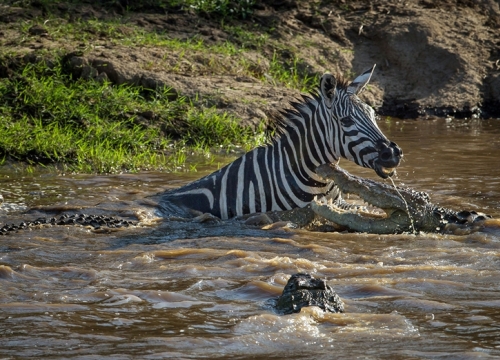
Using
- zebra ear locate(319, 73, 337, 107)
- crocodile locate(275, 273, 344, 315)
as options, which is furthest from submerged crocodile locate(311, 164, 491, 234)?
crocodile locate(275, 273, 344, 315)

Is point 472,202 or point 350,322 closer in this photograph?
point 350,322

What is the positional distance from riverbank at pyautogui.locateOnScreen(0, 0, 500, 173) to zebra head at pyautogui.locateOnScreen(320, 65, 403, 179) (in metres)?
0.61

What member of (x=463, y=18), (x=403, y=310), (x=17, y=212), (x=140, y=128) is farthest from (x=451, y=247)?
(x=463, y=18)

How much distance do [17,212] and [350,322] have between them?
13.1 ft

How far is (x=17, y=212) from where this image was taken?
317 inches

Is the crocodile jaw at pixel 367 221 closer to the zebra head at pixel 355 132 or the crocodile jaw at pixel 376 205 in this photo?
the crocodile jaw at pixel 376 205

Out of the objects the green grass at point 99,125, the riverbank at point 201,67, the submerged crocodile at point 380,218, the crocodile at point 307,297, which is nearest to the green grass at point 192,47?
the riverbank at point 201,67

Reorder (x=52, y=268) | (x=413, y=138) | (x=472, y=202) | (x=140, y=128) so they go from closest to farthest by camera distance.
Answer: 1. (x=52, y=268)
2. (x=472, y=202)
3. (x=140, y=128)
4. (x=413, y=138)

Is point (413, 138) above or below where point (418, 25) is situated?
below

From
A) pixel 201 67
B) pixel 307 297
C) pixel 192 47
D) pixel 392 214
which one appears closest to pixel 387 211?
pixel 392 214

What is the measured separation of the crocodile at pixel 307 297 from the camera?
201 inches

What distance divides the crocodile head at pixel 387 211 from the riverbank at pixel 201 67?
42.8 inches

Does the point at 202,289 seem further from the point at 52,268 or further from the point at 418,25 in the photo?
the point at 418,25

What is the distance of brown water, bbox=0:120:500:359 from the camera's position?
4633 mm
